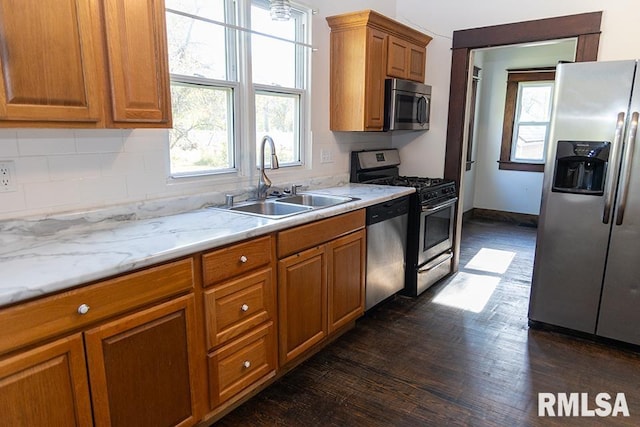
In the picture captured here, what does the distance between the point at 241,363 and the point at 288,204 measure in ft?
3.42

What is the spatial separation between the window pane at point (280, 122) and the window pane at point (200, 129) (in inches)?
10.7

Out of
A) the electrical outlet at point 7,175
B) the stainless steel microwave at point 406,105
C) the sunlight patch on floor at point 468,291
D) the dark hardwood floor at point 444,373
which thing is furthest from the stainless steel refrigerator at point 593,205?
the electrical outlet at point 7,175

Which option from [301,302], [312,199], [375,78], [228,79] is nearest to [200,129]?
[228,79]

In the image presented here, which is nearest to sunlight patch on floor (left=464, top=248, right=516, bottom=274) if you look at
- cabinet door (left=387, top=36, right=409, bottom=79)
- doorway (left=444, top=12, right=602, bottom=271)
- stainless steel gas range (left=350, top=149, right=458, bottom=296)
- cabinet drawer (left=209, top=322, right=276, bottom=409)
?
doorway (left=444, top=12, right=602, bottom=271)

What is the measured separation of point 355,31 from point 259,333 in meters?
2.35

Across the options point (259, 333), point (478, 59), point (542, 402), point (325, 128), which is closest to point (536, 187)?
point (478, 59)

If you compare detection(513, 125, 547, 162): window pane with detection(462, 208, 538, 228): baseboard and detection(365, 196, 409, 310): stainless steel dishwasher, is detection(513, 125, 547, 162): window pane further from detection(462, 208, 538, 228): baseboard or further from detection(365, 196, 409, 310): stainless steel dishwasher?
detection(365, 196, 409, 310): stainless steel dishwasher

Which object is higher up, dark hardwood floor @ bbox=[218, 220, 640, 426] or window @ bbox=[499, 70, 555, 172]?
window @ bbox=[499, 70, 555, 172]

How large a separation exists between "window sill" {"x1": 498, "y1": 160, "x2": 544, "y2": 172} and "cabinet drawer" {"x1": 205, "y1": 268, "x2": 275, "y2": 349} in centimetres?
520

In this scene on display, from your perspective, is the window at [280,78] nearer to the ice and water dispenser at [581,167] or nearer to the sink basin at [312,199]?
the sink basin at [312,199]

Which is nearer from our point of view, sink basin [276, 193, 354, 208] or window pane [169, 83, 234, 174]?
window pane [169, 83, 234, 174]

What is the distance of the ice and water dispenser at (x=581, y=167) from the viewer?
263 cm

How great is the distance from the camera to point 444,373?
245 cm

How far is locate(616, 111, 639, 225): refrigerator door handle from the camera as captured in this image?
248 centimetres
